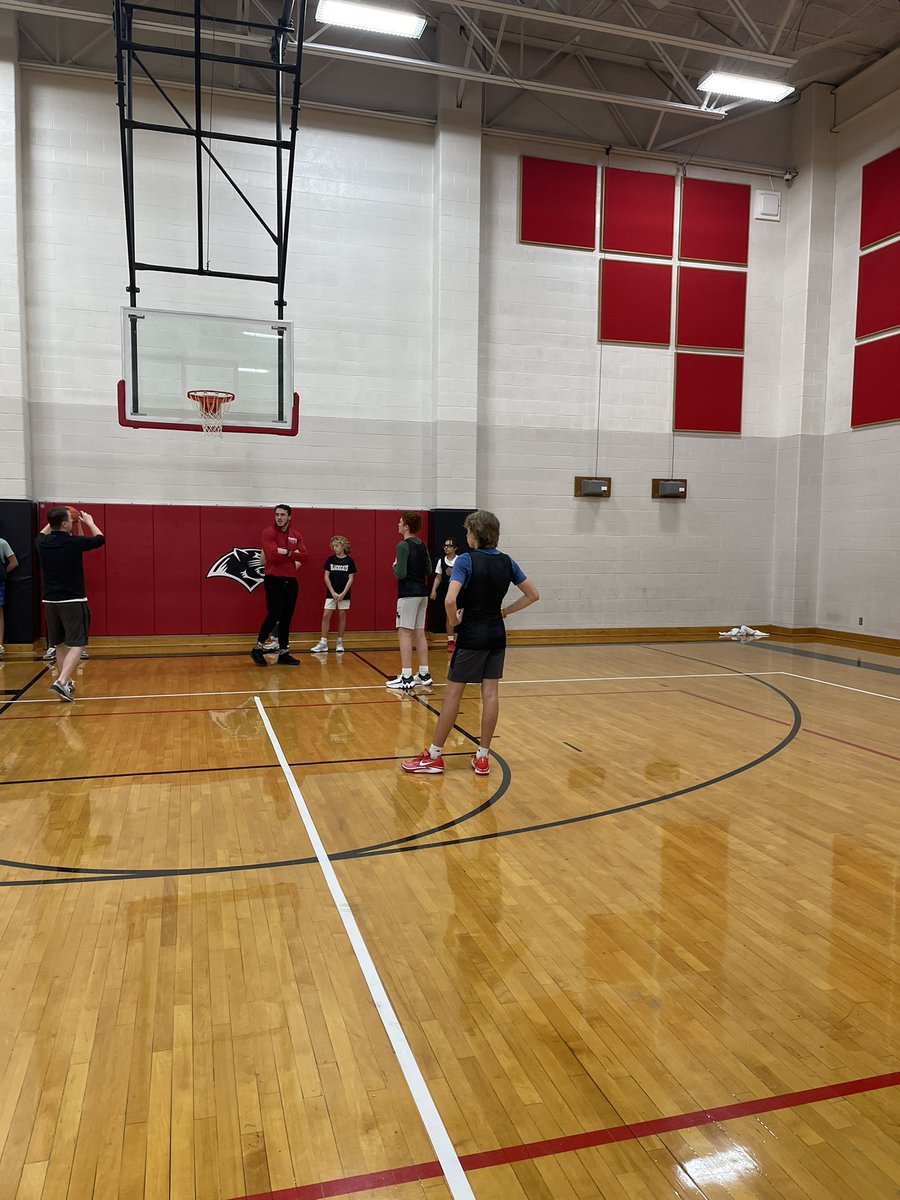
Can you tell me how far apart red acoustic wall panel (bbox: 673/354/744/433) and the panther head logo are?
6.79m

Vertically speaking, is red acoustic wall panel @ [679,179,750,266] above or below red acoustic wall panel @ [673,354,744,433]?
above

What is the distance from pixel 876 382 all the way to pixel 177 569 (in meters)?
10.3

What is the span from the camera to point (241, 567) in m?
11.3

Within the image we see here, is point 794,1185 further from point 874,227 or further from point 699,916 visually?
point 874,227

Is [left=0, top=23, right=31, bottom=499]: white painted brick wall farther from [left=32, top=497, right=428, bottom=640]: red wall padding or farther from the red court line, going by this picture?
the red court line

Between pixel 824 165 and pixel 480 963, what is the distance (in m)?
14.1

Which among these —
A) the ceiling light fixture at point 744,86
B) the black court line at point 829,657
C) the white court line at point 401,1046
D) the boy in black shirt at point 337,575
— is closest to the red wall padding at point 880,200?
the ceiling light fixture at point 744,86

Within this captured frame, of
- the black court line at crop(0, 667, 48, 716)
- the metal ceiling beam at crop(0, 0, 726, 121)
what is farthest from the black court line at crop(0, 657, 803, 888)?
the metal ceiling beam at crop(0, 0, 726, 121)

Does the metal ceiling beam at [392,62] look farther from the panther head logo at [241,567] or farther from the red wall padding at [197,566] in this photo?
the panther head logo at [241,567]

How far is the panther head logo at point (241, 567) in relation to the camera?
11.2 m

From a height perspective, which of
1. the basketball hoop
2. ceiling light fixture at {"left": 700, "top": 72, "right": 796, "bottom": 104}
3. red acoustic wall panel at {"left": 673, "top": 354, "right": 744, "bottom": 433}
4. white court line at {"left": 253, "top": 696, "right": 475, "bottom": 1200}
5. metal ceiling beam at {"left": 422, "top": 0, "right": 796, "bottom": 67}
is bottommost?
white court line at {"left": 253, "top": 696, "right": 475, "bottom": 1200}

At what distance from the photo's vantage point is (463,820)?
464 centimetres

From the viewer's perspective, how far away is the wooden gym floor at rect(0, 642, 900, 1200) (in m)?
2.13

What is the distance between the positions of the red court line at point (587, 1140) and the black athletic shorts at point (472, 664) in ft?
9.99
